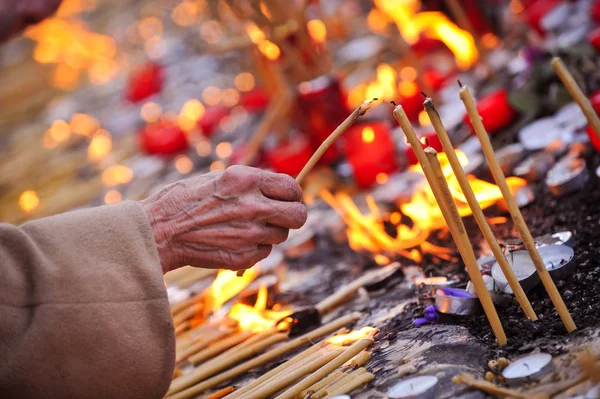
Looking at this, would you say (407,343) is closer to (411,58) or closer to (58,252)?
(58,252)

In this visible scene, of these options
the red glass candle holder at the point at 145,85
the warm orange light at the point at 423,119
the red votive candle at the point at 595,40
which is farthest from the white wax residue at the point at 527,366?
the red glass candle holder at the point at 145,85

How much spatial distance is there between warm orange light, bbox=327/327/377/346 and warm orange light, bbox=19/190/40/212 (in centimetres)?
416

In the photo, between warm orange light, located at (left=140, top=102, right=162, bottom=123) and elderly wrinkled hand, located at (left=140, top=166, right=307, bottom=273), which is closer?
elderly wrinkled hand, located at (left=140, top=166, right=307, bottom=273)

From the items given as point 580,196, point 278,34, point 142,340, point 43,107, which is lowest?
point 580,196

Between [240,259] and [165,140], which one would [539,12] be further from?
[240,259]

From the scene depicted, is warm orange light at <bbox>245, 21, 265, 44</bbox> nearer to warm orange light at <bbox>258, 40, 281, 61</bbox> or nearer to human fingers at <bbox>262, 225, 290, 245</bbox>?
warm orange light at <bbox>258, 40, 281, 61</bbox>

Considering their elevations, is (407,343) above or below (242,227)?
below

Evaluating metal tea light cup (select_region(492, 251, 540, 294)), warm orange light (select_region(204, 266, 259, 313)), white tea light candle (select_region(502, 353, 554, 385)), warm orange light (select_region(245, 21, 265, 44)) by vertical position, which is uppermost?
warm orange light (select_region(245, 21, 265, 44))

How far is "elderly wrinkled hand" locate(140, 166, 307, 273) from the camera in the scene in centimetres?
224

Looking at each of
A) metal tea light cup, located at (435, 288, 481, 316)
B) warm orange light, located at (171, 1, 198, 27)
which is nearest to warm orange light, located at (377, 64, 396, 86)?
metal tea light cup, located at (435, 288, 481, 316)

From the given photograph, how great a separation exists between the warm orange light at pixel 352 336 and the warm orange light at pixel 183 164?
10.4 feet

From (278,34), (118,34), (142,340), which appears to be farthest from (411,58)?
(118,34)

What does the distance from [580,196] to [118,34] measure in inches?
350

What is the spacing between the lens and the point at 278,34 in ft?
14.9
